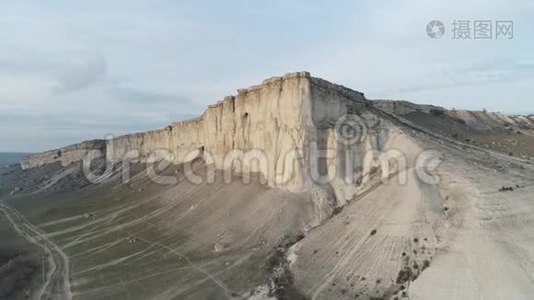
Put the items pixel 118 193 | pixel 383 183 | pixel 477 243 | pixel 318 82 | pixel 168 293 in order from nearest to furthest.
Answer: pixel 477 243, pixel 168 293, pixel 383 183, pixel 318 82, pixel 118 193

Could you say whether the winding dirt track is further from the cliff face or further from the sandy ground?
the cliff face

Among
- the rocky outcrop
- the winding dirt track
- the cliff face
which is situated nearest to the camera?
the winding dirt track

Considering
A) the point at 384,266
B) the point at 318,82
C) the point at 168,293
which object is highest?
the point at 318,82

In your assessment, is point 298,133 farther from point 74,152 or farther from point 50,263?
point 74,152

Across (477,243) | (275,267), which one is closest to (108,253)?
(275,267)

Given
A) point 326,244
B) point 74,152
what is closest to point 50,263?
point 326,244

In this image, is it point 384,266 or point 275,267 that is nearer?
point 384,266

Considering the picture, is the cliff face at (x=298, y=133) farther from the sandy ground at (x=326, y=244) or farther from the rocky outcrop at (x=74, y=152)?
the rocky outcrop at (x=74, y=152)

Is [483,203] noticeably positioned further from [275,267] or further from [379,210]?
[275,267]

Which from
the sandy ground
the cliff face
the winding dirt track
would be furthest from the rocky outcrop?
the cliff face
